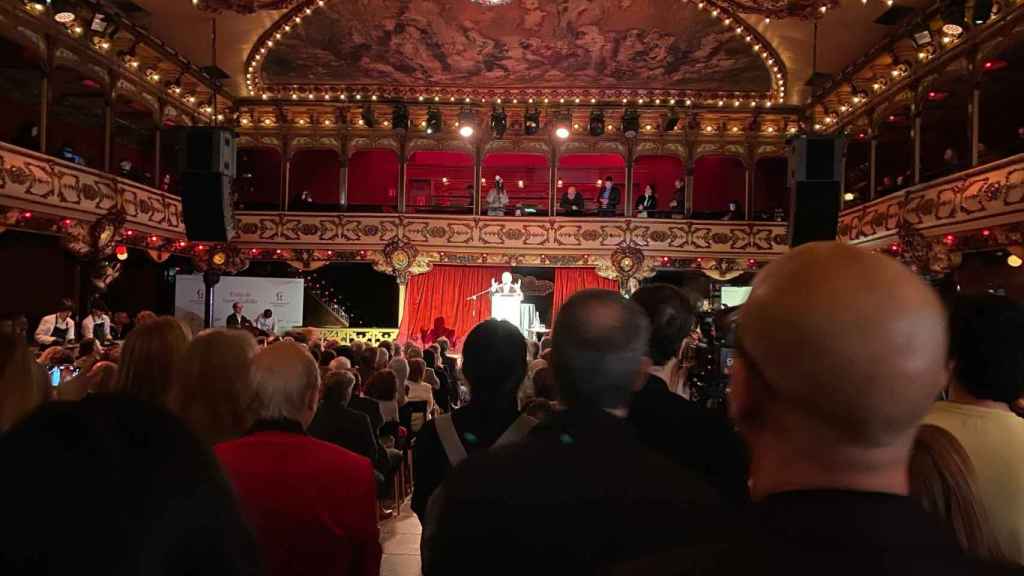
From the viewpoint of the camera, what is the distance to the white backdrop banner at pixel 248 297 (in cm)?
1562

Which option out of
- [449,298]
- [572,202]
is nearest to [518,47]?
[572,202]

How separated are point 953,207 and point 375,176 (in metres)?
14.4

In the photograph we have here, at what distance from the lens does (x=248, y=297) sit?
15906 mm

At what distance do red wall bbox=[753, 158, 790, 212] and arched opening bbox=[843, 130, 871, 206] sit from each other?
2552 mm

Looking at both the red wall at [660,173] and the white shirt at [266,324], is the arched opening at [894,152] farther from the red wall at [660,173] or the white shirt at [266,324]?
the white shirt at [266,324]

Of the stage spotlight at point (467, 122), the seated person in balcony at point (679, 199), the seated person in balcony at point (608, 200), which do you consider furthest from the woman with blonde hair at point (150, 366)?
the seated person in balcony at point (679, 199)

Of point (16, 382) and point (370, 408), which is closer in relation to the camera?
point (16, 382)

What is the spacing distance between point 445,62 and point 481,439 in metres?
14.3

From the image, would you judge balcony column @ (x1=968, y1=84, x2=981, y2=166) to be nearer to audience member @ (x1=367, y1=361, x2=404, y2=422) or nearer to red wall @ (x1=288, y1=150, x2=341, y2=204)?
audience member @ (x1=367, y1=361, x2=404, y2=422)

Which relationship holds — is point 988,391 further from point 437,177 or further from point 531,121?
point 437,177

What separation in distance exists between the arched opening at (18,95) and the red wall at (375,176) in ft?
25.2

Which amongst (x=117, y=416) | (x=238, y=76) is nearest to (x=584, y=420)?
(x=117, y=416)

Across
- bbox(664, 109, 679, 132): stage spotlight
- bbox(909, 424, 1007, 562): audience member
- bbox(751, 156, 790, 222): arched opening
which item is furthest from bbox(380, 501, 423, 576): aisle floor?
bbox(751, 156, 790, 222): arched opening

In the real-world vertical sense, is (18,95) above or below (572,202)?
above
